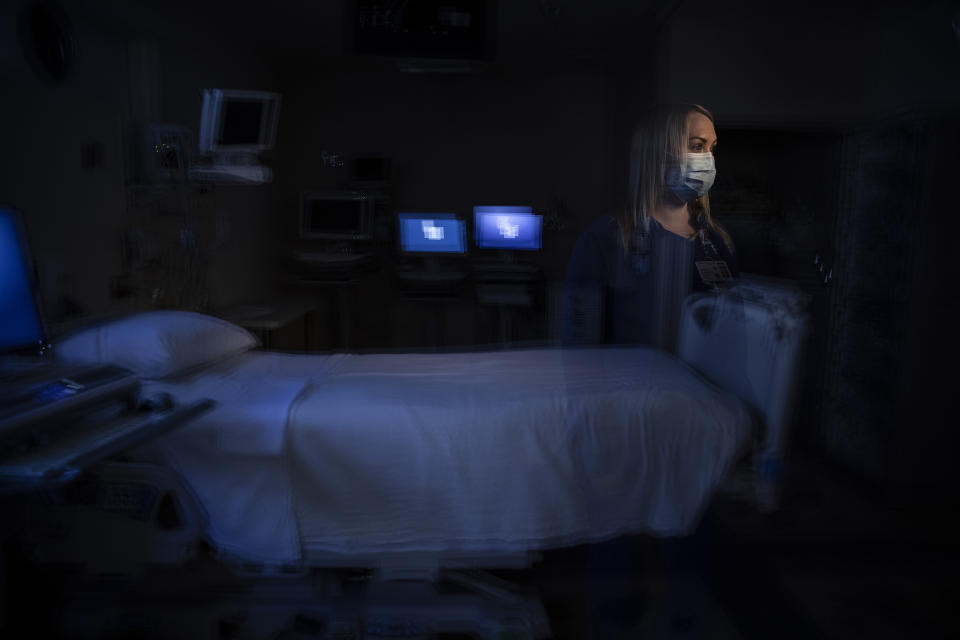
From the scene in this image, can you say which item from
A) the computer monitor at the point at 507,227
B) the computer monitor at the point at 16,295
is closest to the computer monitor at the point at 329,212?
the computer monitor at the point at 507,227

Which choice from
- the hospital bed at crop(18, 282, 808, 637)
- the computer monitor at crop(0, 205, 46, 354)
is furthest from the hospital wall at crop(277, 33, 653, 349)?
the computer monitor at crop(0, 205, 46, 354)

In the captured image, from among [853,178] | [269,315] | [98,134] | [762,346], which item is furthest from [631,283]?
[98,134]

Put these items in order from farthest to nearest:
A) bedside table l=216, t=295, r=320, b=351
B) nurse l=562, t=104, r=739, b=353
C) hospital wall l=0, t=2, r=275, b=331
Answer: bedside table l=216, t=295, r=320, b=351
hospital wall l=0, t=2, r=275, b=331
nurse l=562, t=104, r=739, b=353

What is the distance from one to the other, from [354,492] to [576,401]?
0.49 m

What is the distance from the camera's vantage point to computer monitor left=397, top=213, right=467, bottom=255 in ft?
4.87

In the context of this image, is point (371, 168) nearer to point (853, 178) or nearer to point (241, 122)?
point (241, 122)

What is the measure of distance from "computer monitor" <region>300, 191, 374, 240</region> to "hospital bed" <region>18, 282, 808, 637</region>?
47 centimetres

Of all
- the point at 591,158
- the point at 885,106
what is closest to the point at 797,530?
the point at 885,106

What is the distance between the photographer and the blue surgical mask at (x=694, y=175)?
3.40 feet

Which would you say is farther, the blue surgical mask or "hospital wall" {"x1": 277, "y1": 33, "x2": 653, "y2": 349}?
"hospital wall" {"x1": 277, "y1": 33, "x2": 653, "y2": 349}

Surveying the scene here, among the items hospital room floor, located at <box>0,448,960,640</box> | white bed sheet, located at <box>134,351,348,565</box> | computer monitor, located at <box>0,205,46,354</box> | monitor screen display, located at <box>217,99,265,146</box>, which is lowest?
hospital room floor, located at <box>0,448,960,640</box>

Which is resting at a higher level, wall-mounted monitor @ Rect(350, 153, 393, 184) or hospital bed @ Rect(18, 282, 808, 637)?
wall-mounted monitor @ Rect(350, 153, 393, 184)

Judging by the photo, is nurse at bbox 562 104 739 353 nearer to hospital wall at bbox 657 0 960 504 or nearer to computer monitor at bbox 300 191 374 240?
hospital wall at bbox 657 0 960 504

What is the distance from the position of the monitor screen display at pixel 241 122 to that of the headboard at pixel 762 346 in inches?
42.5
